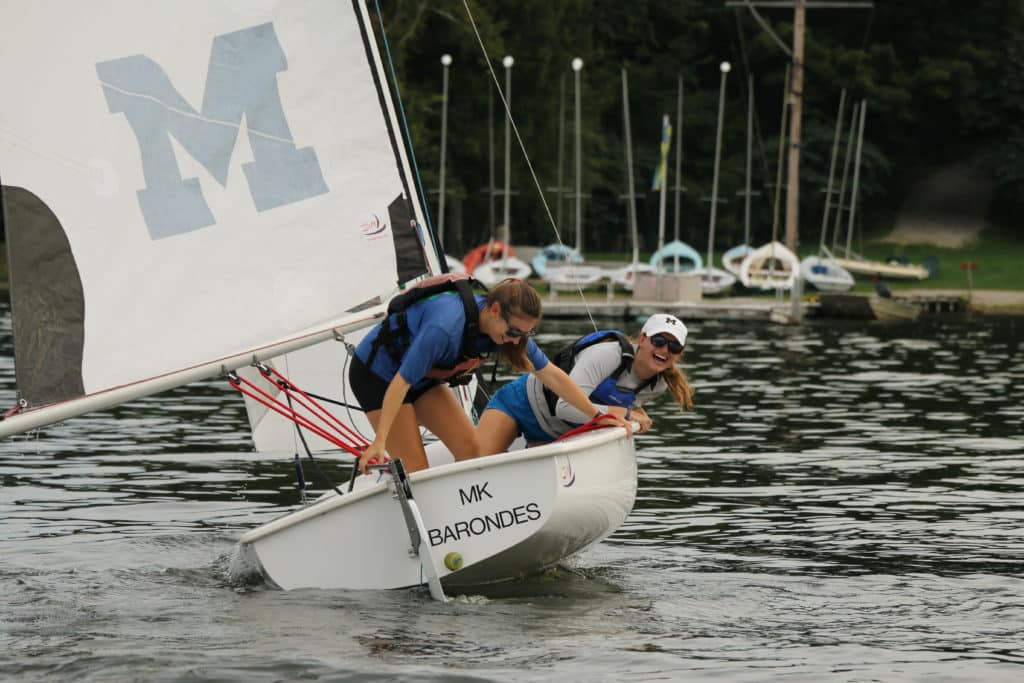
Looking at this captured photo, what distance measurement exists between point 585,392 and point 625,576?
1.07 m

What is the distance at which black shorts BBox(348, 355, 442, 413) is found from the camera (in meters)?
8.47

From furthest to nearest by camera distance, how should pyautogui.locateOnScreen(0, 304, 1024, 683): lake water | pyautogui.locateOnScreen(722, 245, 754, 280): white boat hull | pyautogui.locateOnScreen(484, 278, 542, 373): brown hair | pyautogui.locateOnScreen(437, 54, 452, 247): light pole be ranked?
pyautogui.locateOnScreen(722, 245, 754, 280): white boat hull → pyautogui.locateOnScreen(437, 54, 452, 247): light pole → pyautogui.locateOnScreen(484, 278, 542, 373): brown hair → pyautogui.locateOnScreen(0, 304, 1024, 683): lake water

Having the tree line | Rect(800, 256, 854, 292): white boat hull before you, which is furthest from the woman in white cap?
the tree line

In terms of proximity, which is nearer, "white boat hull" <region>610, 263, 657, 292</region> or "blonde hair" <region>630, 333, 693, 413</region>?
"blonde hair" <region>630, 333, 693, 413</region>

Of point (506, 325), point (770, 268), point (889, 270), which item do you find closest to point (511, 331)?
point (506, 325)

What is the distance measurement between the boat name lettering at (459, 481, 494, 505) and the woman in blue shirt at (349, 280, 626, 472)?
0.42 meters

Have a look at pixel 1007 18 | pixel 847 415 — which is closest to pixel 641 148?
pixel 1007 18

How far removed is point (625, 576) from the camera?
30.5ft

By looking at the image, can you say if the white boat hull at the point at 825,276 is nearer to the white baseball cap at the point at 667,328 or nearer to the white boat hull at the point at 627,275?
the white boat hull at the point at 627,275

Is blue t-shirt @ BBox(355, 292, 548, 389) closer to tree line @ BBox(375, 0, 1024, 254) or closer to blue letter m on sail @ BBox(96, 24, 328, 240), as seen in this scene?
blue letter m on sail @ BBox(96, 24, 328, 240)

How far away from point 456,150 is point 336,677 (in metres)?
44.4

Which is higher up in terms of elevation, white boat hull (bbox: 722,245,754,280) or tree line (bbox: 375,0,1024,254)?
tree line (bbox: 375,0,1024,254)

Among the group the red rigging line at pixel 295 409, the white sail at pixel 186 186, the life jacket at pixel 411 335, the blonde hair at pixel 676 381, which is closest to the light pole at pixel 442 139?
the red rigging line at pixel 295 409

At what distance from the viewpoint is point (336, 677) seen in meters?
7.11
